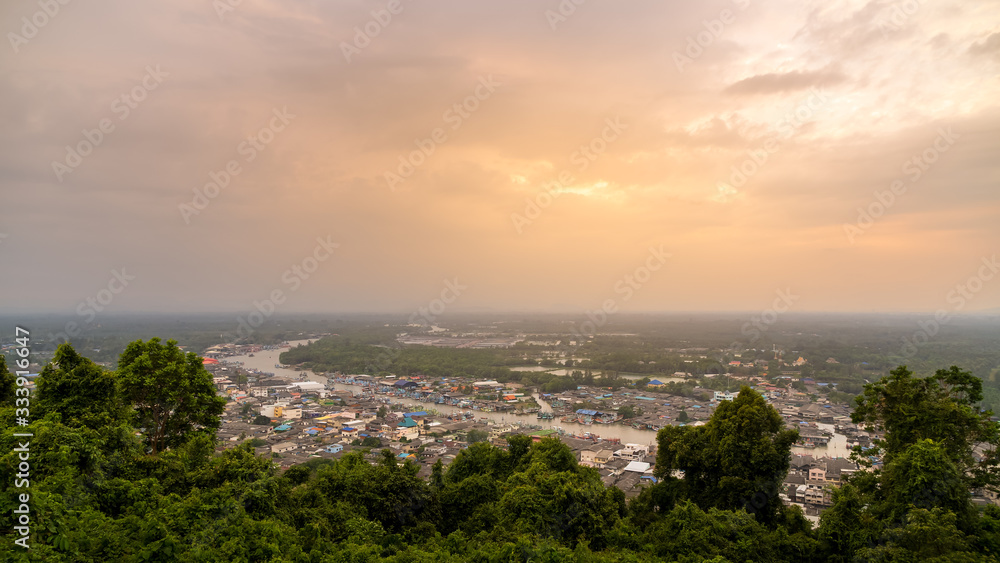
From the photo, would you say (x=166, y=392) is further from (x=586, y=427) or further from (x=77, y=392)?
(x=586, y=427)

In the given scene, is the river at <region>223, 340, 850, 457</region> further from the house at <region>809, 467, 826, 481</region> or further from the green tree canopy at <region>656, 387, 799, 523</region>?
the green tree canopy at <region>656, 387, 799, 523</region>

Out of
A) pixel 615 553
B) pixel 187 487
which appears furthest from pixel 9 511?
pixel 615 553

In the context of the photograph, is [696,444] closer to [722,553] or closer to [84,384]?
[722,553]

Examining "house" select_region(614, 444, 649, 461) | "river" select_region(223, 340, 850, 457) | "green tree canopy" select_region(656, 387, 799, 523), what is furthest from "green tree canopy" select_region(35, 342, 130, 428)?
"river" select_region(223, 340, 850, 457)

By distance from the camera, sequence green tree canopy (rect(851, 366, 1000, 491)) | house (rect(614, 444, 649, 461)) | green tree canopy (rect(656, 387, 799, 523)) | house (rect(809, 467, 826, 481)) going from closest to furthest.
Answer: green tree canopy (rect(851, 366, 1000, 491)) → green tree canopy (rect(656, 387, 799, 523)) → house (rect(809, 467, 826, 481)) → house (rect(614, 444, 649, 461))

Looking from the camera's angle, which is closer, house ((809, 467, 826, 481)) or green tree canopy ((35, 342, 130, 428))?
green tree canopy ((35, 342, 130, 428))

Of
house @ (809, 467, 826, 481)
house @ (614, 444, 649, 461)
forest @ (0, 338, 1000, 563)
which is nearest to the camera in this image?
forest @ (0, 338, 1000, 563)

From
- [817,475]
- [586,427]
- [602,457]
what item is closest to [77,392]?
[602,457]
